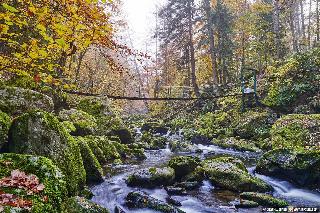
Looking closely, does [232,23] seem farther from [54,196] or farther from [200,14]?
[54,196]

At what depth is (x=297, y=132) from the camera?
11070 millimetres

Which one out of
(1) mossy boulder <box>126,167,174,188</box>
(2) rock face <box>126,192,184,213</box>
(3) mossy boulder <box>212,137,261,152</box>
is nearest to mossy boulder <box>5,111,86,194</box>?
(2) rock face <box>126,192,184,213</box>

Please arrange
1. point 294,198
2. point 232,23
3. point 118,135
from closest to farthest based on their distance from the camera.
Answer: point 294,198 < point 118,135 < point 232,23

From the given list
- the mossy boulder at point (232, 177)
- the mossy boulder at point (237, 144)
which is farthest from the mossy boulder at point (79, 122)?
the mossy boulder at point (237, 144)

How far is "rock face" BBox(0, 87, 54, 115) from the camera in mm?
7031

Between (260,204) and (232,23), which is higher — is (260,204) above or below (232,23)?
below

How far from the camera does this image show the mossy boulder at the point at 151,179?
7602 mm

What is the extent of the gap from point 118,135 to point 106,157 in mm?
3800

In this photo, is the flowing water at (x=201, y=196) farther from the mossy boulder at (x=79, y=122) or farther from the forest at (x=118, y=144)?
the mossy boulder at (x=79, y=122)

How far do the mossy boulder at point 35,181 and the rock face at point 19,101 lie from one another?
359 centimetres

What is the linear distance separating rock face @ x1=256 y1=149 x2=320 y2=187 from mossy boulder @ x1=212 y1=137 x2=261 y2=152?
12.2 ft

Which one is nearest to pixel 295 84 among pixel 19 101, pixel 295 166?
pixel 295 166

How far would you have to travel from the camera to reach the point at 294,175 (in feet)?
26.1

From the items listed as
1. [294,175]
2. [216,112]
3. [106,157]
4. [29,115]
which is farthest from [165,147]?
[29,115]
